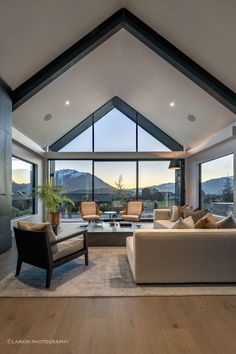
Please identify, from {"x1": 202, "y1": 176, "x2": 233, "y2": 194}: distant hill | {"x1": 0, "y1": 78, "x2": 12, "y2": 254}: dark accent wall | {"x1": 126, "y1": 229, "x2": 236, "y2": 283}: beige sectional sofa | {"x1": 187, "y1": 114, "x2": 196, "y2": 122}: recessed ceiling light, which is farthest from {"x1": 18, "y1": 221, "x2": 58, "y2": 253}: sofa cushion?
{"x1": 187, "y1": 114, "x2": 196, "y2": 122}: recessed ceiling light

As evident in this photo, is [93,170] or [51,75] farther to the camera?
[93,170]

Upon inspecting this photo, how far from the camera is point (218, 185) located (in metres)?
7.52

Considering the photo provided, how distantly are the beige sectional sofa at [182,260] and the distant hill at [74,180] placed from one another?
666cm

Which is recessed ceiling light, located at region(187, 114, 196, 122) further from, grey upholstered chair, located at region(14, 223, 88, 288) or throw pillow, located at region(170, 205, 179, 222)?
grey upholstered chair, located at region(14, 223, 88, 288)

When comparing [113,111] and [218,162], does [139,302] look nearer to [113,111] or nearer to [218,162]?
[218,162]

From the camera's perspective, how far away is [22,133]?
7078mm

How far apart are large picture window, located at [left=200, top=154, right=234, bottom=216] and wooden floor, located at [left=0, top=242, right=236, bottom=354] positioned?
14.0ft

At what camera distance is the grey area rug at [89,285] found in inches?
124

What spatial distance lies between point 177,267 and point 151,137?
696 cm

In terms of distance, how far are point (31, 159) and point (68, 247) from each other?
520cm

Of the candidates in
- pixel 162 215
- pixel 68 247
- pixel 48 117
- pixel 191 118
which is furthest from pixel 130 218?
pixel 68 247

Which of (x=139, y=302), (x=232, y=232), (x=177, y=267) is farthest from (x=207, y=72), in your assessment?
(x=139, y=302)

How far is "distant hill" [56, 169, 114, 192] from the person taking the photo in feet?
32.8

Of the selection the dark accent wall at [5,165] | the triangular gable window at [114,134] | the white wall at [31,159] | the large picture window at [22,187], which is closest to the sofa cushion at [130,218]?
the triangular gable window at [114,134]
